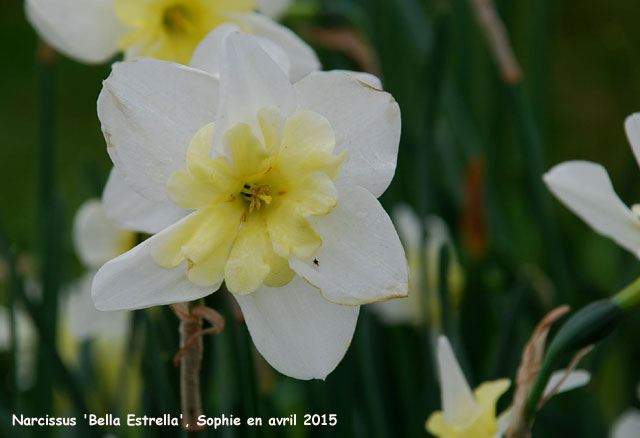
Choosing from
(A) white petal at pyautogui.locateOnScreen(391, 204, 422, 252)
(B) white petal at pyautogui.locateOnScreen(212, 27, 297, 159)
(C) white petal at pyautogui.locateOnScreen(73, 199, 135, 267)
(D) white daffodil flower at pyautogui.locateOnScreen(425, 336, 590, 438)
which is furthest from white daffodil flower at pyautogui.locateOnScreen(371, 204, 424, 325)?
(B) white petal at pyautogui.locateOnScreen(212, 27, 297, 159)

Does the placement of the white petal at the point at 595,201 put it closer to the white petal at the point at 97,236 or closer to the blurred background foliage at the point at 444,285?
the blurred background foliage at the point at 444,285

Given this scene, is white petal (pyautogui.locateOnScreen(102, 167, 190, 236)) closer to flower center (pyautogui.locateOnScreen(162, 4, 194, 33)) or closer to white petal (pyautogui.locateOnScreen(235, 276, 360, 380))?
white petal (pyautogui.locateOnScreen(235, 276, 360, 380))

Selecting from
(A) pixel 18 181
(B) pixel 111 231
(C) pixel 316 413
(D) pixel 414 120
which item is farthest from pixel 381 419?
(A) pixel 18 181

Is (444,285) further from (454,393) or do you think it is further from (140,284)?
(140,284)

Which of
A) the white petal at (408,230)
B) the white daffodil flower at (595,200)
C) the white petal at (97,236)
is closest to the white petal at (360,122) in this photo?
the white daffodil flower at (595,200)

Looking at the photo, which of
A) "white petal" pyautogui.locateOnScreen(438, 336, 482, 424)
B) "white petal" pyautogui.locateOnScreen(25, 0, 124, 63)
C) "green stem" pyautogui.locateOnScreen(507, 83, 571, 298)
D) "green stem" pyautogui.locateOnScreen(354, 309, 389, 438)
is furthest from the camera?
"green stem" pyautogui.locateOnScreen(507, 83, 571, 298)

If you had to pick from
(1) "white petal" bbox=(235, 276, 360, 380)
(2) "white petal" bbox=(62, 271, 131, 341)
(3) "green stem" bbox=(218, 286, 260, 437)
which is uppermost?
(1) "white petal" bbox=(235, 276, 360, 380)
